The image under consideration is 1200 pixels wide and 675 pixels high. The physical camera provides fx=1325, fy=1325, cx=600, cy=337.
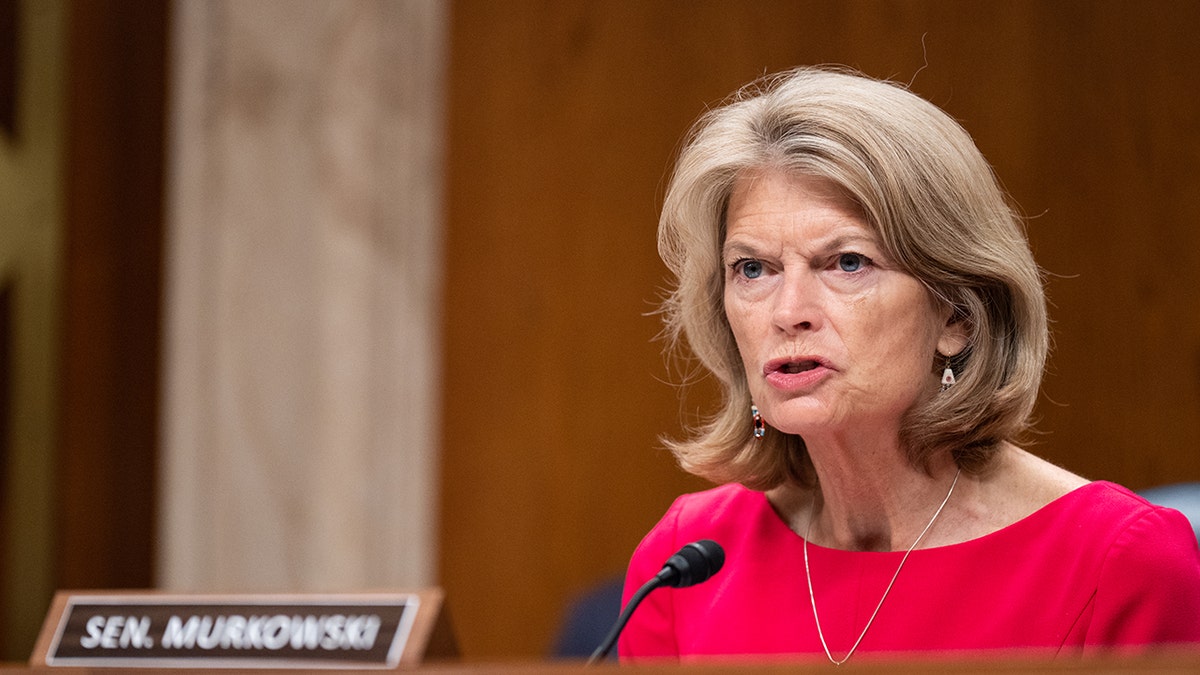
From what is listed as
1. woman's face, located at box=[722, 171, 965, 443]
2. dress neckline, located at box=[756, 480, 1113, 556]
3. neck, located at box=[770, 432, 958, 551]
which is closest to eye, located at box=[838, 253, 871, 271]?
woman's face, located at box=[722, 171, 965, 443]

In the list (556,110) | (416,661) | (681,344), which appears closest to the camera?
(416,661)

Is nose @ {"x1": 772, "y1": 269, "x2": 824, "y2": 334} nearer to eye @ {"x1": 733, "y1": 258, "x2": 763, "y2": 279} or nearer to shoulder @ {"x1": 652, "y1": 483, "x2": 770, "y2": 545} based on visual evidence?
eye @ {"x1": 733, "y1": 258, "x2": 763, "y2": 279}

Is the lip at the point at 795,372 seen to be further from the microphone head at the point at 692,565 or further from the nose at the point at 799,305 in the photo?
the microphone head at the point at 692,565

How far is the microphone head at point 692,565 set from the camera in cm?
150

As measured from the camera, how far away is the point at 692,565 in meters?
1.50

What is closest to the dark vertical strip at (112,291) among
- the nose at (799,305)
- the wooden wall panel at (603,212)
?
the wooden wall panel at (603,212)

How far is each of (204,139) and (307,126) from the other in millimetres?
281

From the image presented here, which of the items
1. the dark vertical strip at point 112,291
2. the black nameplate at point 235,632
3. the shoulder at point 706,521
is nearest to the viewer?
the black nameplate at point 235,632

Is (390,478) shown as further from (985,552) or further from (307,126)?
(985,552)

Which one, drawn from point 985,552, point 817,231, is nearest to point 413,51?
point 817,231

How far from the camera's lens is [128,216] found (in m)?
3.41

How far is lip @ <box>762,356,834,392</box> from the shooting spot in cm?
163

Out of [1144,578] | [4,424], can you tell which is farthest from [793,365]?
[4,424]

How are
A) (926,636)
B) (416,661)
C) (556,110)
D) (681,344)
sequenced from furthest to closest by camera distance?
(556,110)
(681,344)
(926,636)
(416,661)
